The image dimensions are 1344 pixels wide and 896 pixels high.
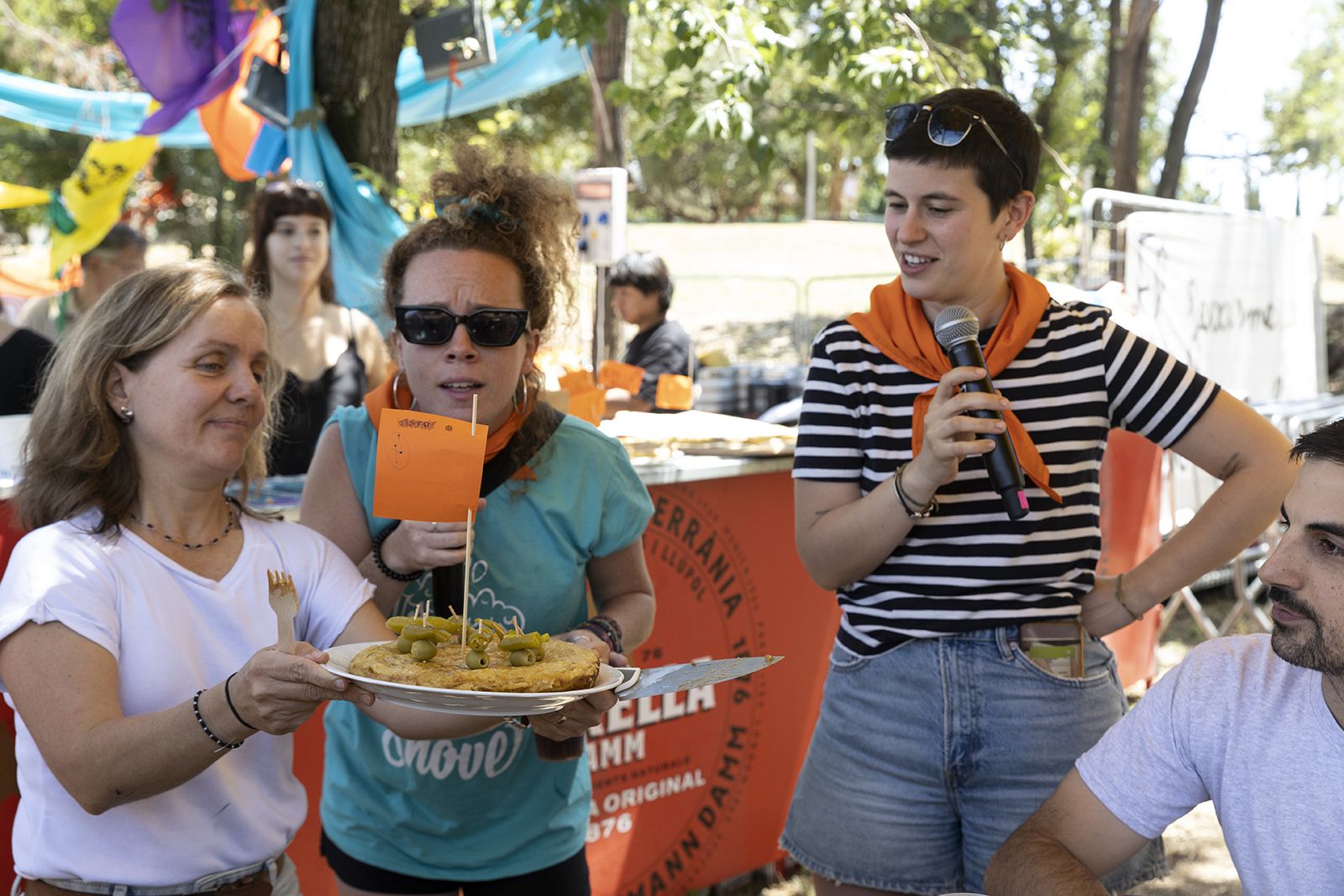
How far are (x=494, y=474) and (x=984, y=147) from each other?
107cm

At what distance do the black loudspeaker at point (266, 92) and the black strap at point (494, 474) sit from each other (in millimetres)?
4027

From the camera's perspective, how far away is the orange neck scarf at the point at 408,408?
7.13 ft

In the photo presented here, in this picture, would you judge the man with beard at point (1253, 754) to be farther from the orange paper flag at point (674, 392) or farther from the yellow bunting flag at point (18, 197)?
the yellow bunting flag at point (18, 197)

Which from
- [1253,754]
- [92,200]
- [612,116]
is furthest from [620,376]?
[612,116]

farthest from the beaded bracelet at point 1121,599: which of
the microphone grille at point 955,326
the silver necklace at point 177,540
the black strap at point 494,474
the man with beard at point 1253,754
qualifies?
the silver necklace at point 177,540

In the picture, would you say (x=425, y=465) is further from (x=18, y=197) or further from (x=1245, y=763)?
(x=18, y=197)

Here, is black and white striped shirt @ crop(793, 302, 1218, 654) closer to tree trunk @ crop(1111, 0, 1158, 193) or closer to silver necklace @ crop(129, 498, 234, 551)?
silver necklace @ crop(129, 498, 234, 551)

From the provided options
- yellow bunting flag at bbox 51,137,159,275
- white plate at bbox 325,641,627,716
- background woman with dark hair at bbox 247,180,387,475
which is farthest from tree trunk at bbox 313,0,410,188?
white plate at bbox 325,641,627,716

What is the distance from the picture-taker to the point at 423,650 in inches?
66.2

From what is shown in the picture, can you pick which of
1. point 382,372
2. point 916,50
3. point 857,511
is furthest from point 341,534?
point 916,50

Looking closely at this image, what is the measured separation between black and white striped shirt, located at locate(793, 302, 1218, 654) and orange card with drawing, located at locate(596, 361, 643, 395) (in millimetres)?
2409

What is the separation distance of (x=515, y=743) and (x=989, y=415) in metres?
1.03

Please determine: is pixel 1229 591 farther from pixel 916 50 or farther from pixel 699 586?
pixel 699 586

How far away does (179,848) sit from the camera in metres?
1.87
